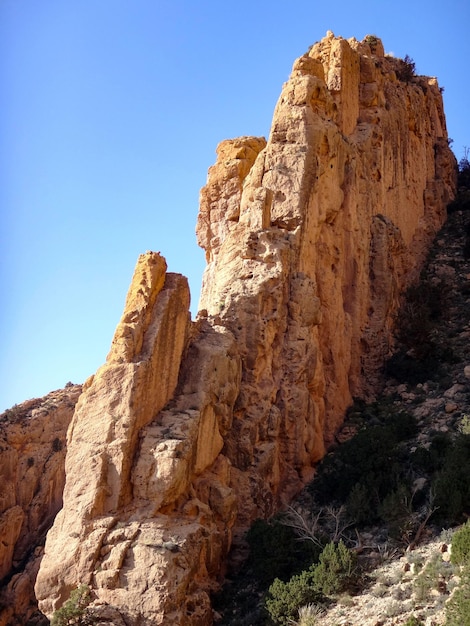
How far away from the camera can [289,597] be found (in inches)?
703

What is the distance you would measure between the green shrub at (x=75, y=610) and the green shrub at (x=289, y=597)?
433 centimetres

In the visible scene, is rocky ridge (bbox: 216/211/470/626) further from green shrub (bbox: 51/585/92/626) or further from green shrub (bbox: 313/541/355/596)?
green shrub (bbox: 51/585/92/626)

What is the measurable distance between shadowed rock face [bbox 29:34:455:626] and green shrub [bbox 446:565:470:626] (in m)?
6.05

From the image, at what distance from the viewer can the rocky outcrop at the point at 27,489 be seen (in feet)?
92.2

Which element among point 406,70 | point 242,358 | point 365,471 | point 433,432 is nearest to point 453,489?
point 365,471

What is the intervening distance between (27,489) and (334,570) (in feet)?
58.0

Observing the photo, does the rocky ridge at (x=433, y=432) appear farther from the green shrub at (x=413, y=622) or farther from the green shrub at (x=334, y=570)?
the green shrub at (x=334, y=570)

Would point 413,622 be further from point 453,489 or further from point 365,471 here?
point 365,471

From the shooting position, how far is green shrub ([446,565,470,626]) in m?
14.7

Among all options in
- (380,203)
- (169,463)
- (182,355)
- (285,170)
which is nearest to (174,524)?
(169,463)

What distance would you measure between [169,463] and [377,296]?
1552 cm

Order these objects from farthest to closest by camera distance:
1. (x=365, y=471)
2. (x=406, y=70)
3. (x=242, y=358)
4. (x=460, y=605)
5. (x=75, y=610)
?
(x=406, y=70)
(x=242, y=358)
(x=365, y=471)
(x=75, y=610)
(x=460, y=605)

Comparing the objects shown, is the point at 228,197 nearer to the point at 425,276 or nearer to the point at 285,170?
the point at 285,170

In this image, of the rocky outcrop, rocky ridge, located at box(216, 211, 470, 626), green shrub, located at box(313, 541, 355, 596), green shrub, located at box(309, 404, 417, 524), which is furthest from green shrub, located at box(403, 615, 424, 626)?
the rocky outcrop
